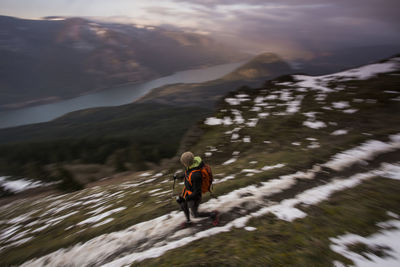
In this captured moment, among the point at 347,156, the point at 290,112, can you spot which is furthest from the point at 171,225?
the point at 290,112

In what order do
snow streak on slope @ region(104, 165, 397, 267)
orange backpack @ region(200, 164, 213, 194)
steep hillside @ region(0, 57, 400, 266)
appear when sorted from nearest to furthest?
steep hillside @ region(0, 57, 400, 266), snow streak on slope @ region(104, 165, 397, 267), orange backpack @ region(200, 164, 213, 194)

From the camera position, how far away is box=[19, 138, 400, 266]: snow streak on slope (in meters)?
6.31

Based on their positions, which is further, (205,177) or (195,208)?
(195,208)

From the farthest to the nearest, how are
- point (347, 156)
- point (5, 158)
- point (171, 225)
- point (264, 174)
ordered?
point (5, 158) < point (347, 156) < point (264, 174) < point (171, 225)

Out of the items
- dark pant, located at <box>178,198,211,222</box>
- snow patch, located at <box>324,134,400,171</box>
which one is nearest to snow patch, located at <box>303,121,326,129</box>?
snow patch, located at <box>324,134,400,171</box>

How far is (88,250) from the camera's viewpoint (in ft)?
24.6

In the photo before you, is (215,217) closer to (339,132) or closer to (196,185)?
(196,185)

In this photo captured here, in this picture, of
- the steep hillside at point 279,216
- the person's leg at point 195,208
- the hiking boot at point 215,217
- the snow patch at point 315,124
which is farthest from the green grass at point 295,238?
the snow patch at point 315,124

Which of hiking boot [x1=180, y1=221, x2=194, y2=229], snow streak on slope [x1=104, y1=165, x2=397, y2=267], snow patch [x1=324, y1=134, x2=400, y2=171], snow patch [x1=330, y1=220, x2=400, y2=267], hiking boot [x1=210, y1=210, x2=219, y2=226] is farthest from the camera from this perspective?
snow patch [x1=324, y1=134, x2=400, y2=171]

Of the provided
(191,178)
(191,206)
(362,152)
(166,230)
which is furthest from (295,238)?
(362,152)

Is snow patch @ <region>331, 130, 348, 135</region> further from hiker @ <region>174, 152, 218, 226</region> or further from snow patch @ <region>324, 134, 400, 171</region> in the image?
hiker @ <region>174, 152, 218, 226</region>

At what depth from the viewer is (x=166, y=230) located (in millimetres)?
7047

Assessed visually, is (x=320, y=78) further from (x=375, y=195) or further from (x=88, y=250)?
(x=88, y=250)

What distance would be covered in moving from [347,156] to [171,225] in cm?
1003
